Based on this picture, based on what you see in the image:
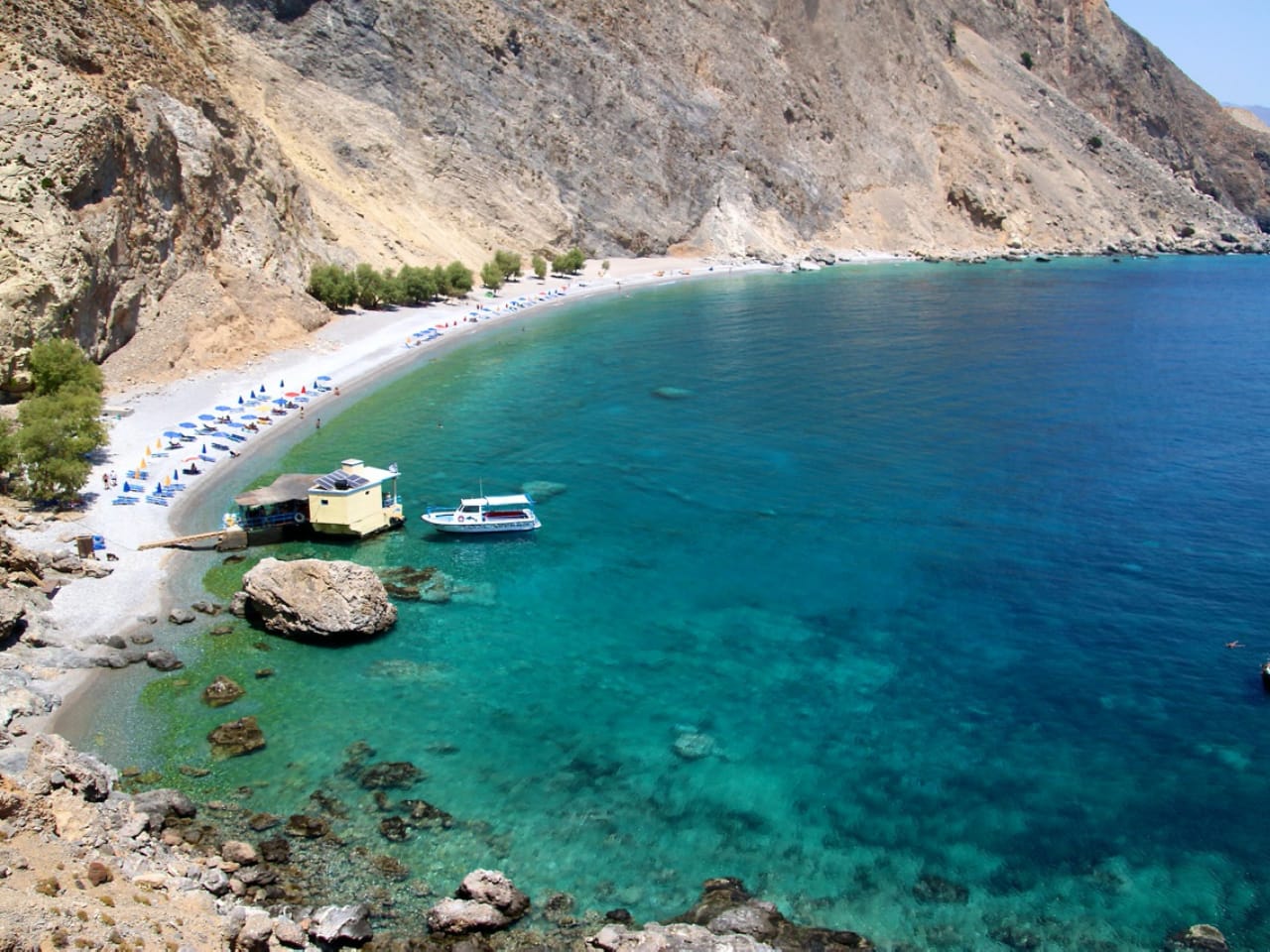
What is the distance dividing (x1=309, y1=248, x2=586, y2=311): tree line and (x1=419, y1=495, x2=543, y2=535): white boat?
4290 cm

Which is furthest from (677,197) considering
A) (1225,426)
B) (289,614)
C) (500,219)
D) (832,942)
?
(832,942)

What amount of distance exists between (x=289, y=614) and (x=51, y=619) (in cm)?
824

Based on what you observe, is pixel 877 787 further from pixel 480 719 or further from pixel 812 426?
pixel 812 426

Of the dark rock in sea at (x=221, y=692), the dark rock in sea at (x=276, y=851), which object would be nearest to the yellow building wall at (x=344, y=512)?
the dark rock in sea at (x=221, y=692)

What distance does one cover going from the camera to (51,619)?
35406 millimetres

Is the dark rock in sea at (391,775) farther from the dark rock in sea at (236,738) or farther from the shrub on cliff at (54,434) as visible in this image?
the shrub on cliff at (54,434)

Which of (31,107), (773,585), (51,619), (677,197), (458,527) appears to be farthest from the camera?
(677,197)

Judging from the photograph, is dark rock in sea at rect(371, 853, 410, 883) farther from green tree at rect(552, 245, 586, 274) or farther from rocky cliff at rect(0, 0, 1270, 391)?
green tree at rect(552, 245, 586, 274)

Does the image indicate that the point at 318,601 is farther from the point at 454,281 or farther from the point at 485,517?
the point at 454,281

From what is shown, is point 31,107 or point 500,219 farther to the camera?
point 500,219

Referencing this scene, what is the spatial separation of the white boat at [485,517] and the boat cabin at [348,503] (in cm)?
232

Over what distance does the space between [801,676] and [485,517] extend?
59.8 ft

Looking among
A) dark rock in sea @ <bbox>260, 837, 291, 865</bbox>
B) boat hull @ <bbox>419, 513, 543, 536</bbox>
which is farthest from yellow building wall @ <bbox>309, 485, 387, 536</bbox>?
dark rock in sea @ <bbox>260, 837, 291, 865</bbox>

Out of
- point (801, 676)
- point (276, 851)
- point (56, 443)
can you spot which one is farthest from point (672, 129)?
point (276, 851)
